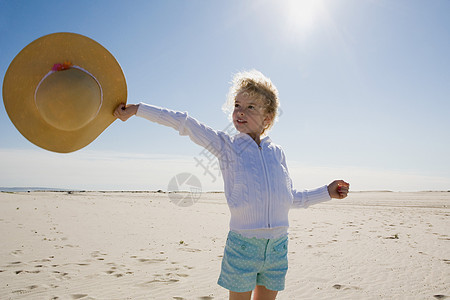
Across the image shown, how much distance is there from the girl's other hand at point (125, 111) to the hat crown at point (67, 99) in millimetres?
133

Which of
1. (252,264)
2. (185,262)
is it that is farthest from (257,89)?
(185,262)

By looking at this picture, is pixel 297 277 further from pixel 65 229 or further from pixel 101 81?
pixel 65 229

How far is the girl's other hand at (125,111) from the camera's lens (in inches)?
75.3

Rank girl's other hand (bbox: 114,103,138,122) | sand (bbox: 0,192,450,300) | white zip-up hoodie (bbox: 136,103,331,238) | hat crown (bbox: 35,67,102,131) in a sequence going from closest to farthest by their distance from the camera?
hat crown (bbox: 35,67,102,131)
girl's other hand (bbox: 114,103,138,122)
white zip-up hoodie (bbox: 136,103,331,238)
sand (bbox: 0,192,450,300)

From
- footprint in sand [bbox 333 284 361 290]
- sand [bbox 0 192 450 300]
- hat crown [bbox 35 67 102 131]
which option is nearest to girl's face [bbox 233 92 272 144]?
hat crown [bbox 35 67 102 131]

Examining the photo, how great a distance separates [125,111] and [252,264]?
1.32 meters

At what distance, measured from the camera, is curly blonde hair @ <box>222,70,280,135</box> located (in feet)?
7.47

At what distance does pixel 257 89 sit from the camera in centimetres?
228

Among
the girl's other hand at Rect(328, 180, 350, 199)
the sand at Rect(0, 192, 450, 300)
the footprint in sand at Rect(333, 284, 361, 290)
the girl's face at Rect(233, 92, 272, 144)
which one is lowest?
the footprint in sand at Rect(333, 284, 361, 290)

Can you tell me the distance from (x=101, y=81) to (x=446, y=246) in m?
8.52

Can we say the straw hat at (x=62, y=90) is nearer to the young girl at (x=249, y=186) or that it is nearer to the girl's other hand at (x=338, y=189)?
the young girl at (x=249, y=186)

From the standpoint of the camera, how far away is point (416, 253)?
255 inches

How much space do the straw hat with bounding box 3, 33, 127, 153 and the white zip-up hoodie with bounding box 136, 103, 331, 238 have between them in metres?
0.28

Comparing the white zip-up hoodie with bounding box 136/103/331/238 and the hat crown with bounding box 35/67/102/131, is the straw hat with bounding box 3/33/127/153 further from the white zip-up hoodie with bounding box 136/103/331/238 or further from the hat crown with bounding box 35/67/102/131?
the white zip-up hoodie with bounding box 136/103/331/238
